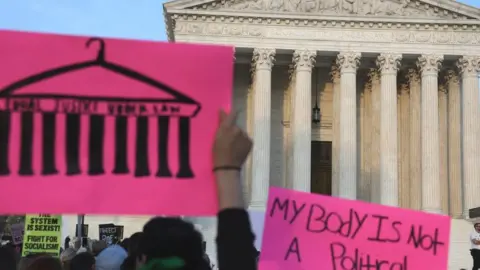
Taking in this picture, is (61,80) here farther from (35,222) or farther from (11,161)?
(35,222)

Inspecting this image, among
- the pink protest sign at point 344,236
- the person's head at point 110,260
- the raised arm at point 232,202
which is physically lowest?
the person's head at point 110,260

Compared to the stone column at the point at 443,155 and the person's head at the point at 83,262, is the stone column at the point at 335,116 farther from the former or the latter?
the person's head at the point at 83,262

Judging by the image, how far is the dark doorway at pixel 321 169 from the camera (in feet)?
145

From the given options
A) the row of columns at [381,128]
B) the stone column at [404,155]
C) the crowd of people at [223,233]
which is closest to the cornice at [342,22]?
the row of columns at [381,128]

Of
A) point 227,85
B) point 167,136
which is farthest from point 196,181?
point 227,85

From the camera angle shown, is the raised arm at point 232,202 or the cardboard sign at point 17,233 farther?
the cardboard sign at point 17,233

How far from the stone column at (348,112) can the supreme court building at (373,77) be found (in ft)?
0.18

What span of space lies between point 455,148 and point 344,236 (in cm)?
3691

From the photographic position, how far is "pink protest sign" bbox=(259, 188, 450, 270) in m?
5.85

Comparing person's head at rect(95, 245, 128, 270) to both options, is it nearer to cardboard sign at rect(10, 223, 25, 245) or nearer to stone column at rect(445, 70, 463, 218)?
cardboard sign at rect(10, 223, 25, 245)

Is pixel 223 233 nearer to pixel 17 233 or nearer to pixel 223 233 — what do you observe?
pixel 223 233

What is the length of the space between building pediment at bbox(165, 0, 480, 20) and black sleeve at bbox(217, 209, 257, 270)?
119 ft

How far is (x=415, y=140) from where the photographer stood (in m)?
41.4

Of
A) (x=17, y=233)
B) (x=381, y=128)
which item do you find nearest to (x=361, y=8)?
(x=381, y=128)
